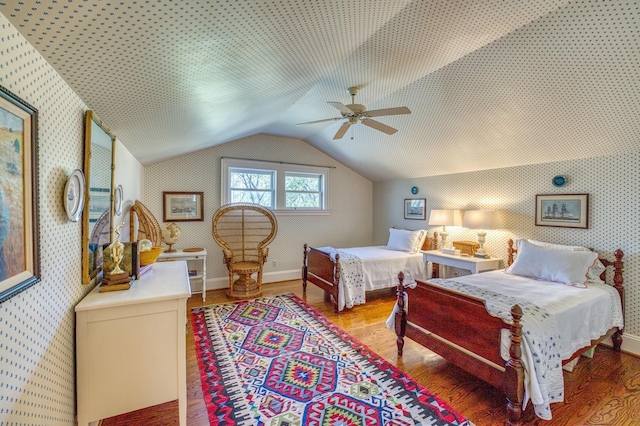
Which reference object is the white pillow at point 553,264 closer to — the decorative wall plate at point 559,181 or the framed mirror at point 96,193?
the decorative wall plate at point 559,181

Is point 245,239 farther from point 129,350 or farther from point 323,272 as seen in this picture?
point 129,350

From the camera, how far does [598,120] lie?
2.64 meters

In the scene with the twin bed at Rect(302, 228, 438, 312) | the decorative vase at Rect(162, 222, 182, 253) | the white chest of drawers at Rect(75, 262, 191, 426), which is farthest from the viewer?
the decorative vase at Rect(162, 222, 182, 253)

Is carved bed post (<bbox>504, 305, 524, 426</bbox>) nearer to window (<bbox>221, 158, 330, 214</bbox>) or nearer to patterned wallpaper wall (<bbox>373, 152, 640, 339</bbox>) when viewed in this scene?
patterned wallpaper wall (<bbox>373, 152, 640, 339</bbox>)

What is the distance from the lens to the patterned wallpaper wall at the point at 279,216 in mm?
4492

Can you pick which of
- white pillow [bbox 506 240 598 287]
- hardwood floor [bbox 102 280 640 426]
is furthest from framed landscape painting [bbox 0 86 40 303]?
white pillow [bbox 506 240 598 287]

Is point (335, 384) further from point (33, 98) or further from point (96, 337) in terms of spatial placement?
point (33, 98)

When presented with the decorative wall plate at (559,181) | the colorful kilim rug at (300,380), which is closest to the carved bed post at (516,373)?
Answer: the colorful kilim rug at (300,380)

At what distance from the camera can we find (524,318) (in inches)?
77.6

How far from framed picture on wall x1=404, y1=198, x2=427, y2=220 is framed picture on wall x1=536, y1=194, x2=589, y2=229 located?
1.78m

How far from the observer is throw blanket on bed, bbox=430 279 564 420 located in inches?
71.3

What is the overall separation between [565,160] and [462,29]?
233 cm

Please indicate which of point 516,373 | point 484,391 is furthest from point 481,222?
point 516,373

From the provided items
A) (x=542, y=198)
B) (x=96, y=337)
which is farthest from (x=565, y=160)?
(x=96, y=337)
